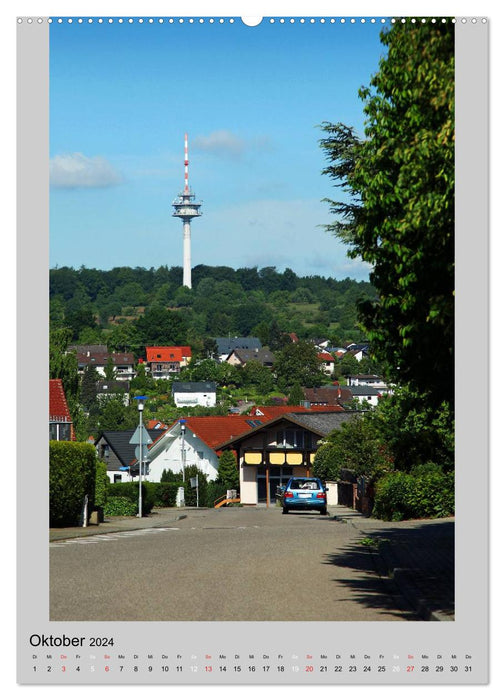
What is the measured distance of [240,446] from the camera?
7194 cm

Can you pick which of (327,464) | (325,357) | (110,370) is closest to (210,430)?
(110,370)

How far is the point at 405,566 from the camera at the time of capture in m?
14.3

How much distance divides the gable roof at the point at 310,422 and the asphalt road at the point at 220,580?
4539cm

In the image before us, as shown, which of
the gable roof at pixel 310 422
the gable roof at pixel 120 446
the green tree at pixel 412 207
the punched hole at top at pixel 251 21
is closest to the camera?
the punched hole at top at pixel 251 21

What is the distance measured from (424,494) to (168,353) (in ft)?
363

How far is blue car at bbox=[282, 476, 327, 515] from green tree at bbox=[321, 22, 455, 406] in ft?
87.7

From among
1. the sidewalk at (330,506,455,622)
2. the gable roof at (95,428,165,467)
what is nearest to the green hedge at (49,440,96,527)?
the sidewalk at (330,506,455,622)

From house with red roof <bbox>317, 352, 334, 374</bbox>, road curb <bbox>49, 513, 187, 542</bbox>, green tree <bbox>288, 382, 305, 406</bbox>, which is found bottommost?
road curb <bbox>49, 513, 187, 542</bbox>

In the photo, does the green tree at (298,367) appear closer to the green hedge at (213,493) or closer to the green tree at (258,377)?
the green tree at (258,377)

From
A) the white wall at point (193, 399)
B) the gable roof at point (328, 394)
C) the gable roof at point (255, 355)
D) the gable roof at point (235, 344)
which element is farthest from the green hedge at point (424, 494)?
the gable roof at point (255, 355)

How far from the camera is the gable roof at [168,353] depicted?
11788 cm

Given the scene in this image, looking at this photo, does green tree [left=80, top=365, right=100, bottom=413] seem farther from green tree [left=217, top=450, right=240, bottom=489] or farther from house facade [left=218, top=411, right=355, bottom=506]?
house facade [left=218, top=411, right=355, bottom=506]

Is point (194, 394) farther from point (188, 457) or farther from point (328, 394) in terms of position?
point (188, 457)

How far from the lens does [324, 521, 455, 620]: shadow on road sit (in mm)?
10789
